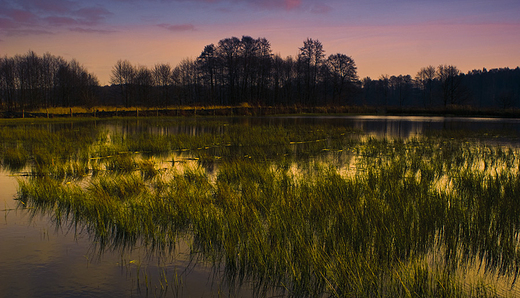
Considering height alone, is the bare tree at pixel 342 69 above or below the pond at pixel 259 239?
above

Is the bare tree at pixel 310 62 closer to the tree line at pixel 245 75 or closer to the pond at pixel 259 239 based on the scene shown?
the tree line at pixel 245 75

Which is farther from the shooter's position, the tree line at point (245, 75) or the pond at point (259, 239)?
the tree line at point (245, 75)

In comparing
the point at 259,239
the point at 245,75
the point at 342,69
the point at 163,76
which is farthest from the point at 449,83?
the point at 259,239

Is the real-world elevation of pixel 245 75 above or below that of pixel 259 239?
above

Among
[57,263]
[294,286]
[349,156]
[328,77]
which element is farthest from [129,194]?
[328,77]

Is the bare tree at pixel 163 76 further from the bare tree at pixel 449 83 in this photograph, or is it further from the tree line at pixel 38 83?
the bare tree at pixel 449 83

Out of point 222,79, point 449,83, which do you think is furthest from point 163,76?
point 449,83

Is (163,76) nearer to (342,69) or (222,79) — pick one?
(222,79)

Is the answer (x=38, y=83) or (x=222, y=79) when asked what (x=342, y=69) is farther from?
(x=38, y=83)

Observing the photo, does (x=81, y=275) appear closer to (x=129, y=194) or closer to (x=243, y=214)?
(x=243, y=214)

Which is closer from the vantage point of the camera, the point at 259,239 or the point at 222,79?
the point at 259,239

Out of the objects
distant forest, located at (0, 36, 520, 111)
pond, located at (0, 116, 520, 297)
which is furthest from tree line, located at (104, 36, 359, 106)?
pond, located at (0, 116, 520, 297)

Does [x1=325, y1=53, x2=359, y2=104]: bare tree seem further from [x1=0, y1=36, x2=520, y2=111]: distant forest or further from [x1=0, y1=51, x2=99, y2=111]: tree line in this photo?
[x1=0, y1=51, x2=99, y2=111]: tree line

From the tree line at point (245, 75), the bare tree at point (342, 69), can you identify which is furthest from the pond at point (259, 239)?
the bare tree at point (342, 69)
